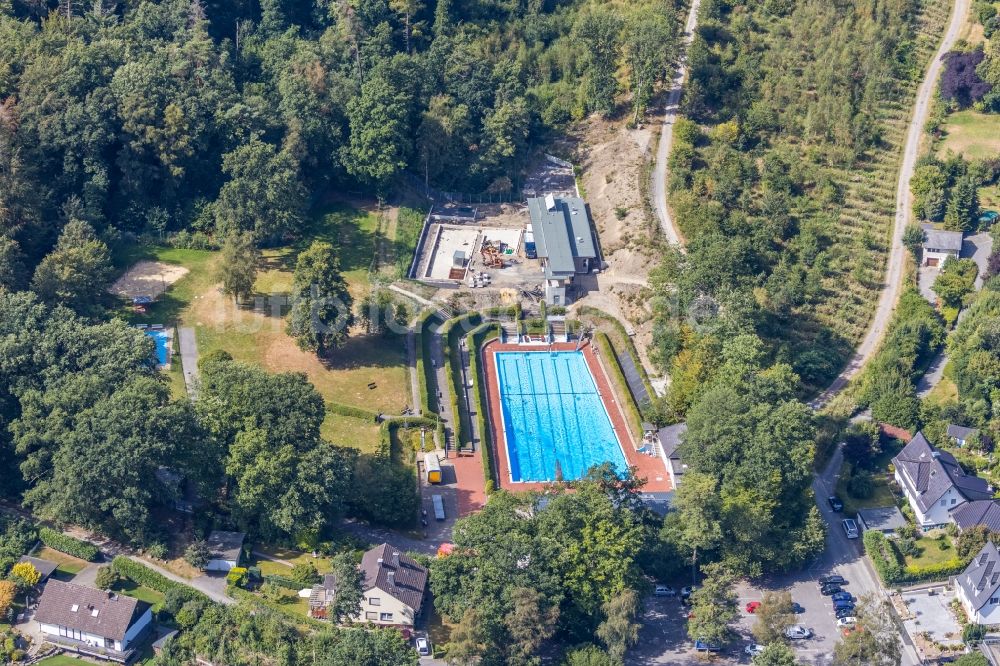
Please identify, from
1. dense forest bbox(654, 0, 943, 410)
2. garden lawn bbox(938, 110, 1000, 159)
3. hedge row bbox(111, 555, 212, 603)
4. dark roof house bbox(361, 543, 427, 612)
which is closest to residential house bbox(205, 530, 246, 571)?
hedge row bbox(111, 555, 212, 603)

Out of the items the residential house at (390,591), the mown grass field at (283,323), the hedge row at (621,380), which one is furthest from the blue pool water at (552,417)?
the residential house at (390,591)

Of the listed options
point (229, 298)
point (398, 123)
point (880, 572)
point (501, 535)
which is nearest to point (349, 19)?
point (398, 123)

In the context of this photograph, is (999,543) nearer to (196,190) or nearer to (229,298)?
(229,298)

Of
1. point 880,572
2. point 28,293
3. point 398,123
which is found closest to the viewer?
point 880,572

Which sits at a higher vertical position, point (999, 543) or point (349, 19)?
point (349, 19)

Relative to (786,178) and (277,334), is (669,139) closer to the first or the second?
(786,178)

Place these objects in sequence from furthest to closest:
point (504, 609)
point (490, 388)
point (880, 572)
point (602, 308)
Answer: point (602, 308) → point (490, 388) → point (880, 572) → point (504, 609)

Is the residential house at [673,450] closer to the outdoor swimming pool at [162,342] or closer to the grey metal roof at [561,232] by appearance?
the grey metal roof at [561,232]
